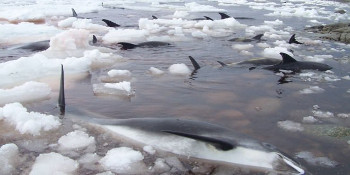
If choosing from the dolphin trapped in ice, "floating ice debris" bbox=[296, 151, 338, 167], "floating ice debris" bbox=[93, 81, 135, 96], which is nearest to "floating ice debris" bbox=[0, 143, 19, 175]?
the dolphin trapped in ice

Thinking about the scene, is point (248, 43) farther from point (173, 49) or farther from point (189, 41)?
point (173, 49)

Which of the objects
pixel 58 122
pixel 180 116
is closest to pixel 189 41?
pixel 180 116

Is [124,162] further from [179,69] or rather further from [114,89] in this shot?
[179,69]

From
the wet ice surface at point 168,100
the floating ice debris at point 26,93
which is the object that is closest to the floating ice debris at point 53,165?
the wet ice surface at point 168,100

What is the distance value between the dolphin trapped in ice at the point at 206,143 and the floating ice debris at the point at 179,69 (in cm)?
316

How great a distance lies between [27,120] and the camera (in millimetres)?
4930

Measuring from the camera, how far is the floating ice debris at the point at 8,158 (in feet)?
12.5

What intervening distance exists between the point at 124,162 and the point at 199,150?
34.1 inches

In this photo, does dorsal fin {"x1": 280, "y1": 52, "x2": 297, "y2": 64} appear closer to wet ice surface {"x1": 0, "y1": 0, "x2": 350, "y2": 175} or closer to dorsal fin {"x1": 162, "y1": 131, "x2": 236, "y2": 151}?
wet ice surface {"x1": 0, "y1": 0, "x2": 350, "y2": 175}

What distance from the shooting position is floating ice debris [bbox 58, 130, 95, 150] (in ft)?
14.4

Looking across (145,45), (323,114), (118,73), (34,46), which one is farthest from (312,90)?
(34,46)

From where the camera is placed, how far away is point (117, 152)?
4.21m

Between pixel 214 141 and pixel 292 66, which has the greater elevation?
pixel 214 141

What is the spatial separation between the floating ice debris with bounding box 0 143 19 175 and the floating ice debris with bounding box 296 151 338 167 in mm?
3175
